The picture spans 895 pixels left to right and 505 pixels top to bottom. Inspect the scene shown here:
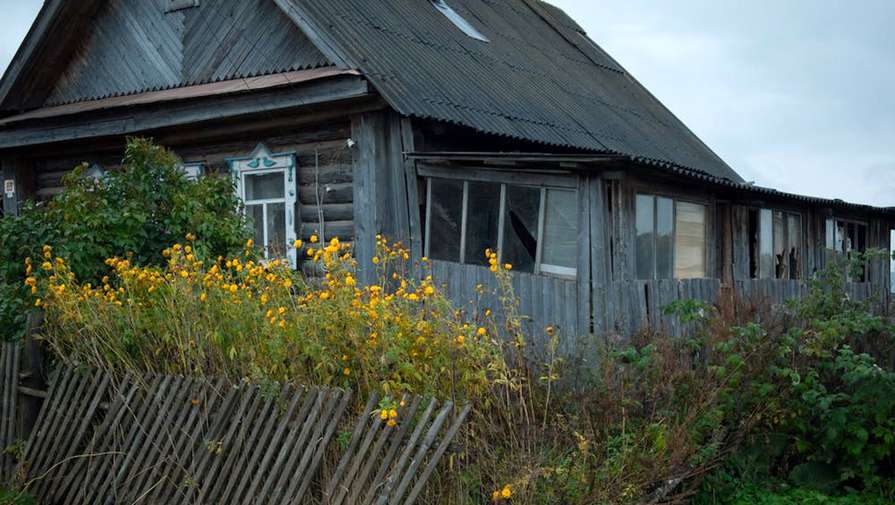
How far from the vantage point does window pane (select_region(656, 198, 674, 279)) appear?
12617mm

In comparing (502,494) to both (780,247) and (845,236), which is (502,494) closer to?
(780,247)

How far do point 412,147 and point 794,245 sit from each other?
27.0 ft

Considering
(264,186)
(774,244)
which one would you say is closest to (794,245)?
(774,244)

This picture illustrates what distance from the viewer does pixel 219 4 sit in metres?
13.6

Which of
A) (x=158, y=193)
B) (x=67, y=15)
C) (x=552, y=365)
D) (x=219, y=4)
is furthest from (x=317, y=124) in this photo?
(x=552, y=365)

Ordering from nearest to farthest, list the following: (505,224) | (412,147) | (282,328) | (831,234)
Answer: (282,328) < (505,224) < (412,147) < (831,234)

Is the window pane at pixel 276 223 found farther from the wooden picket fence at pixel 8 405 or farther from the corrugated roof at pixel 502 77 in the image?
the wooden picket fence at pixel 8 405

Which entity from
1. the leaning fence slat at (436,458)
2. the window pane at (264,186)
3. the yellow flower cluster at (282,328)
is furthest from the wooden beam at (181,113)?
the leaning fence slat at (436,458)

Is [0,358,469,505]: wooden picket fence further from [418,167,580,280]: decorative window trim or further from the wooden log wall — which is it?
[418,167,580,280]: decorative window trim

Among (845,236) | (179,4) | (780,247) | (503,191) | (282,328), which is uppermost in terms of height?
(179,4)

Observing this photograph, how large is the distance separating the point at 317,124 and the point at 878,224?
13138mm

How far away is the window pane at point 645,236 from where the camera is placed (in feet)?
39.7

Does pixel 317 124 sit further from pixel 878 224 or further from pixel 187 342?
pixel 878 224

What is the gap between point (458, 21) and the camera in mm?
16750
